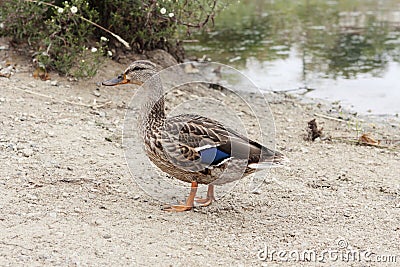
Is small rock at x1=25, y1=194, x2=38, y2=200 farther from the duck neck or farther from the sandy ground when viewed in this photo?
the duck neck

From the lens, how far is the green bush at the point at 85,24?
7.63 meters

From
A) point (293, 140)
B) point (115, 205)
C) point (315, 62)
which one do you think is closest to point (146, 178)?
point (115, 205)

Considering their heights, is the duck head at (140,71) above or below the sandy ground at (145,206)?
above

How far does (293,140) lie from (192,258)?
139 inches

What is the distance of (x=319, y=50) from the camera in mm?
11891

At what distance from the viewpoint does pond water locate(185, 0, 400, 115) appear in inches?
382

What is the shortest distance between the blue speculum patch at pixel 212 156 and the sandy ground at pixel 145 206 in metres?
0.47

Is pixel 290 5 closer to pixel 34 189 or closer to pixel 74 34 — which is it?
pixel 74 34

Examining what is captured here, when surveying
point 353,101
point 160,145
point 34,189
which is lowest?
point 353,101

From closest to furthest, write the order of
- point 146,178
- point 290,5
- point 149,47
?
point 146,178, point 149,47, point 290,5

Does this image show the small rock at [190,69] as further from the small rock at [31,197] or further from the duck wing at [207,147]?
the small rock at [31,197]

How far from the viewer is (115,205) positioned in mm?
4766

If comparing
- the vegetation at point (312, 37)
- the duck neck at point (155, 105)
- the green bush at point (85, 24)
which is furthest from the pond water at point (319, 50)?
the duck neck at point (155, 105)

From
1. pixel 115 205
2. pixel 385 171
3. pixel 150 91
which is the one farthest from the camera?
pixel 385 171
